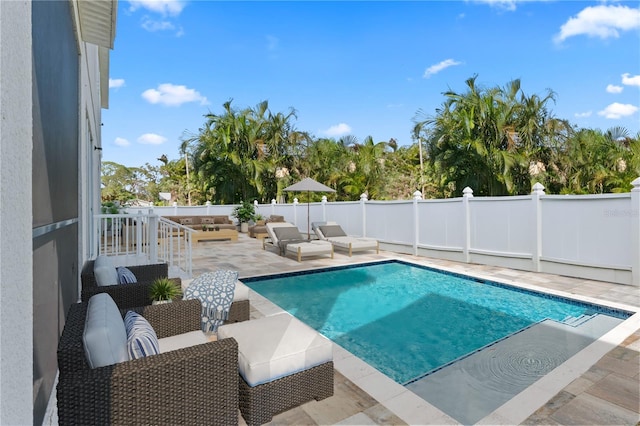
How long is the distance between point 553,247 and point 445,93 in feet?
30.5

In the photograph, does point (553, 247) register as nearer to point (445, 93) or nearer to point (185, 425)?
point (185, 425)

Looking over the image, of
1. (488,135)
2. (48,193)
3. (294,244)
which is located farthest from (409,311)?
(488,135)

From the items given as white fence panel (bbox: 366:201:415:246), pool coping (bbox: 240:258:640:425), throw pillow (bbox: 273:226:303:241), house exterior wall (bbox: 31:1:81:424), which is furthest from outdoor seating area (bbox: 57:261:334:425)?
white fence panel (bbox: 366:201:415:246)

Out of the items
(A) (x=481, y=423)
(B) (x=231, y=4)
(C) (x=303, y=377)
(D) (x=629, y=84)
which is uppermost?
(D) (x=629, y=84)

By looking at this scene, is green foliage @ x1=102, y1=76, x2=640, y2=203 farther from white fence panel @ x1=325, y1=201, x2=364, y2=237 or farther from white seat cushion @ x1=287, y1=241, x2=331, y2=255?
white seat cushion @ x1=287, y1=241, x2=331, y2=255

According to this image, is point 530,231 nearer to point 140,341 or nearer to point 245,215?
point 140,341

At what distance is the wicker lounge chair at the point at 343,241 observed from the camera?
1000cm

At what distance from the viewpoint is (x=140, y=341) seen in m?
2.08

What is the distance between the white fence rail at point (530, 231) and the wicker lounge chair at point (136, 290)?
6.50 m

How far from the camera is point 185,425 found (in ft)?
6.23

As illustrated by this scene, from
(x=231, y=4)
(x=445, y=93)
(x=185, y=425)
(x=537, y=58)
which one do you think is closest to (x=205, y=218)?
(x=231, y=4)

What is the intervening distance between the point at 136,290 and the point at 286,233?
287 inches

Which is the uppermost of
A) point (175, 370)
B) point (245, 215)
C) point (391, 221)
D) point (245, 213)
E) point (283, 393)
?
point (245, 213)

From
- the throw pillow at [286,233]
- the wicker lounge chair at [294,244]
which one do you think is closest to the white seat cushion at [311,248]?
the wicker lounge chair at [294,244]
